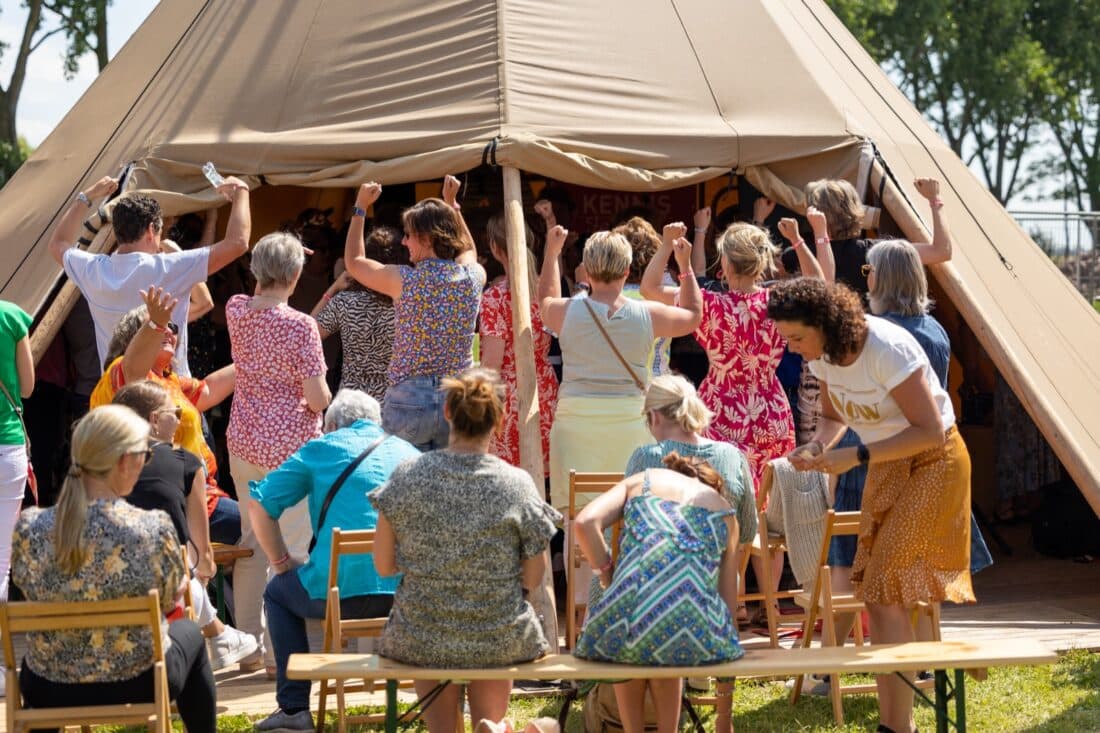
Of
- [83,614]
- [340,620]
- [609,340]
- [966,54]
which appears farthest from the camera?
[966,54]

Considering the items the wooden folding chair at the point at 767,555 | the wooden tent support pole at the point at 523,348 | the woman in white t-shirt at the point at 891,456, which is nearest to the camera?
the woman in white t-shirt at the point at 891,456

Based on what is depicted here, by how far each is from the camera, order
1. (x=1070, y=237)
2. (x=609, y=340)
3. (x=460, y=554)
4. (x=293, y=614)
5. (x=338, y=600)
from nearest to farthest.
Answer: (x=460, y=554) < (x=338, y=600) < (x=293, y=614) < (x=609, y=340) < (x=1070, y=237)

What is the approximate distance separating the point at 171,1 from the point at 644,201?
3.54 m

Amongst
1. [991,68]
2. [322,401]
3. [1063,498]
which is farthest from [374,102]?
[991,68]

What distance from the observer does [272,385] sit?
6625 mm

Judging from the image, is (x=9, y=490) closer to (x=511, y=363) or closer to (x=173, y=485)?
(x=173, y=485)

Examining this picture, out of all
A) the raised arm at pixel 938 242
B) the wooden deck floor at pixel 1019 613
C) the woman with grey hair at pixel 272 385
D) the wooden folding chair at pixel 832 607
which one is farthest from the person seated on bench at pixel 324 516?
the raised arm at pixel 938 242

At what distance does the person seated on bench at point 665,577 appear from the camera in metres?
4.62

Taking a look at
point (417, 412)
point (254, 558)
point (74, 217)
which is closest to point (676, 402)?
point (417, 412)

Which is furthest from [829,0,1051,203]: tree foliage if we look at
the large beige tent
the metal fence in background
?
the large beige tent

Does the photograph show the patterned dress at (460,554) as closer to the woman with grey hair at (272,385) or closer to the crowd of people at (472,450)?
the crowd of people at (472,450)

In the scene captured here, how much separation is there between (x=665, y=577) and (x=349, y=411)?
5.26 ft

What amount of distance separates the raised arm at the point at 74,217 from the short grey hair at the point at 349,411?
6.61 ft

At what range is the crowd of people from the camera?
460cm
